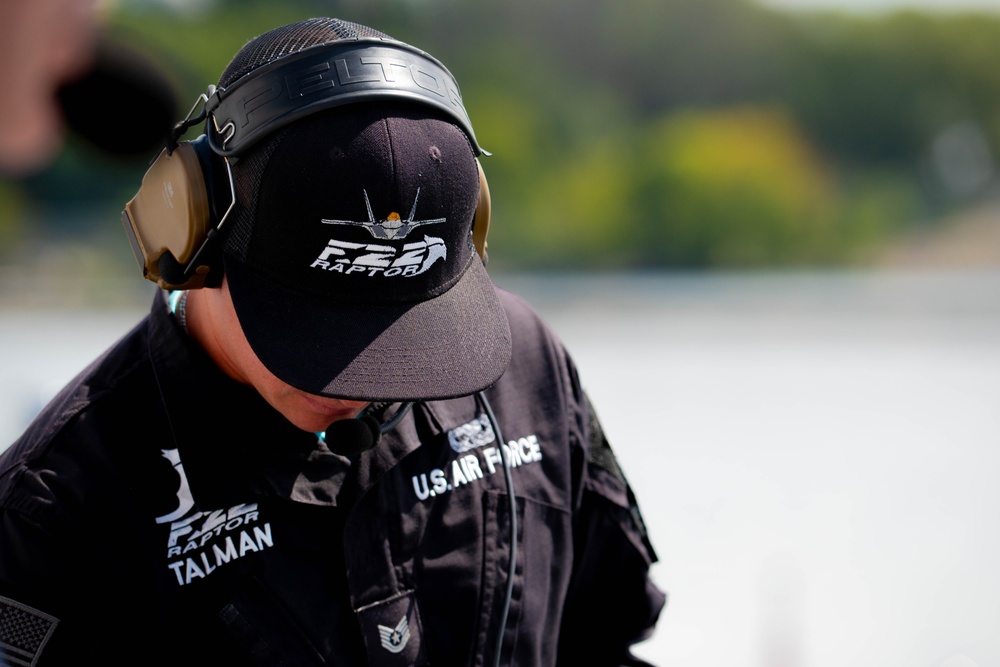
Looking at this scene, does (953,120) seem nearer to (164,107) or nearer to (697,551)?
(697,551)

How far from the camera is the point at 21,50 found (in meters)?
1.45

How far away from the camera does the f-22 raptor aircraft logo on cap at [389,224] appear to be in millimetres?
1086

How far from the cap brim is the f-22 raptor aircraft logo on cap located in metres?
0.10

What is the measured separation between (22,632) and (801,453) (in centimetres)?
528

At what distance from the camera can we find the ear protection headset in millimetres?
1095

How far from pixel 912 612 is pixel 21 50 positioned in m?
3.70

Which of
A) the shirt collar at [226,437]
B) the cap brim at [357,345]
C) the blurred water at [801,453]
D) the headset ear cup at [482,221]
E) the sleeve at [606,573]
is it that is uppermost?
the headset ear cup at [482,221]

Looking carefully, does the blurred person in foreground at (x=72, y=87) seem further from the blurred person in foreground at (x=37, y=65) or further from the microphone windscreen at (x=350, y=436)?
the microphone windscreen at (x=350, y=436)

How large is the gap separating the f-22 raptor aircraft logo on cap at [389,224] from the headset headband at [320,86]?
0.36 ft

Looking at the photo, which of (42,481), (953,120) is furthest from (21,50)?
(953,120)

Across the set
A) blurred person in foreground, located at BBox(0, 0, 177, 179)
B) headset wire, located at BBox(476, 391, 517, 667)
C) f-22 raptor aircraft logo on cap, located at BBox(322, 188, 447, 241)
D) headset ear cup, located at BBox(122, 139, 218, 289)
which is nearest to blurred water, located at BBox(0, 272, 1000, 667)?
headset wire, located at BBox(476, 391, 517, 667)

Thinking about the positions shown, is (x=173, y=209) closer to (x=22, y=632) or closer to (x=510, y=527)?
(x=22, y=632)

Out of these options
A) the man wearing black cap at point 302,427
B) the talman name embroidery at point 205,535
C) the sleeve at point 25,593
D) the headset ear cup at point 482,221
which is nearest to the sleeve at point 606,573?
the man wearing black cap at point 302,427

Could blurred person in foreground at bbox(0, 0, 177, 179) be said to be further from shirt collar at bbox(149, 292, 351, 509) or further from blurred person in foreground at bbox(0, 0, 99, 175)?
shirt collar at bbox(149, 292, 351, 509)
